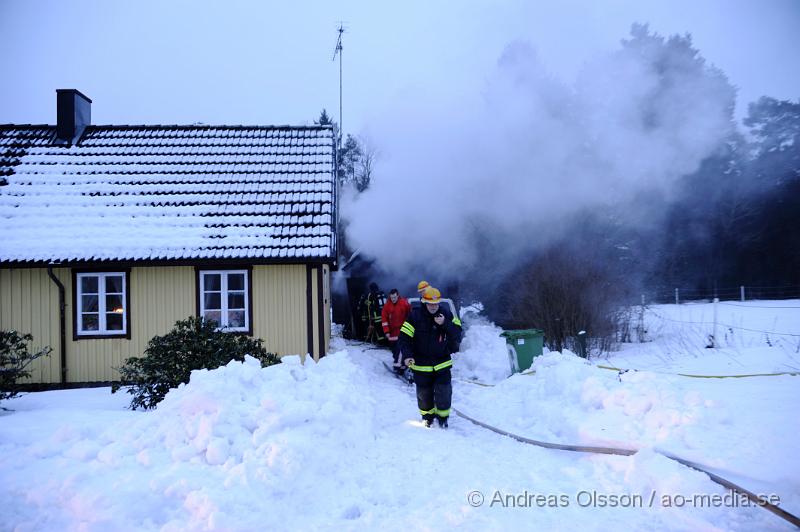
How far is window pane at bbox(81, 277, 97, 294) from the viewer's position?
10.3m

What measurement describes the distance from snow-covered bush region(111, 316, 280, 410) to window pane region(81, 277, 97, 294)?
12.8 feet

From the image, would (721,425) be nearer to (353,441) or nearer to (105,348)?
(353,441)

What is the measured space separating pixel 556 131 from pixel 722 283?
48.4 ft

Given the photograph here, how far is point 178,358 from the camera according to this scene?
7.07 m

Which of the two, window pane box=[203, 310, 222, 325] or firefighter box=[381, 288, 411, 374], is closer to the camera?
window pane box=[203, 310, 222, 325]

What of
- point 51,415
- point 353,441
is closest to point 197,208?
point 51,415

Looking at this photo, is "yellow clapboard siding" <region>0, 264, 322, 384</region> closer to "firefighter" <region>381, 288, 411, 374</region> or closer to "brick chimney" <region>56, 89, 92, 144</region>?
"firefighter" <region>381, 288, 411, 374</region>

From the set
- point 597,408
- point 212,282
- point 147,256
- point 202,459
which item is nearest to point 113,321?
point 147,256

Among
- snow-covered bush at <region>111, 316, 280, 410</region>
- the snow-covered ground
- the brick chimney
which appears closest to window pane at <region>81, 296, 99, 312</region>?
the snow-covered ground

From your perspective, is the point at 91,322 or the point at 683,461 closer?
the point at 683,461

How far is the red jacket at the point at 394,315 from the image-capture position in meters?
10.7

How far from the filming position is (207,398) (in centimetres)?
514

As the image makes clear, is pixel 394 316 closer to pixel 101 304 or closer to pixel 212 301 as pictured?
pixel 212 301

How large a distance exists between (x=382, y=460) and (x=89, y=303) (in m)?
7.95
